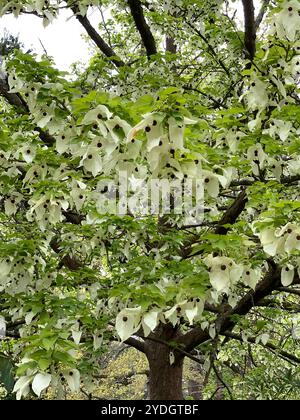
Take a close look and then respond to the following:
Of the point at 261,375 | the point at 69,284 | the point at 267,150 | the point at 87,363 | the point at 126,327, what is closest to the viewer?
the point at 126,327

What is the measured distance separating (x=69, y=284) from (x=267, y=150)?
1.99 m

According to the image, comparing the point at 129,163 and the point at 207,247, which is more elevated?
the point at 129,163

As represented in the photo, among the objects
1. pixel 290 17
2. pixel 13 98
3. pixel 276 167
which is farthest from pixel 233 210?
pixel 13 98

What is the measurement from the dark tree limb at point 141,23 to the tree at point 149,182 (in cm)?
2

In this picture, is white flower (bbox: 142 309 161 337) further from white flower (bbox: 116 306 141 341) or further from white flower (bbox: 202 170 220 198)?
white flower (bbox: 202 170 220 198)

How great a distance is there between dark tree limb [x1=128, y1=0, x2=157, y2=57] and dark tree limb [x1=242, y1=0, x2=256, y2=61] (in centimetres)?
140

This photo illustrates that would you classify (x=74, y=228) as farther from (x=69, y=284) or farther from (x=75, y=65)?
(x=75, y=65)

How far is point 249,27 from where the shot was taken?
4059mm

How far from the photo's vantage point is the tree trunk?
211 inches

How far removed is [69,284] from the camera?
13.3 ft

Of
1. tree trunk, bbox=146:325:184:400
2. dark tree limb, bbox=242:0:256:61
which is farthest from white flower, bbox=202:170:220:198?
tree trunk, bbox=146:325:184:400
